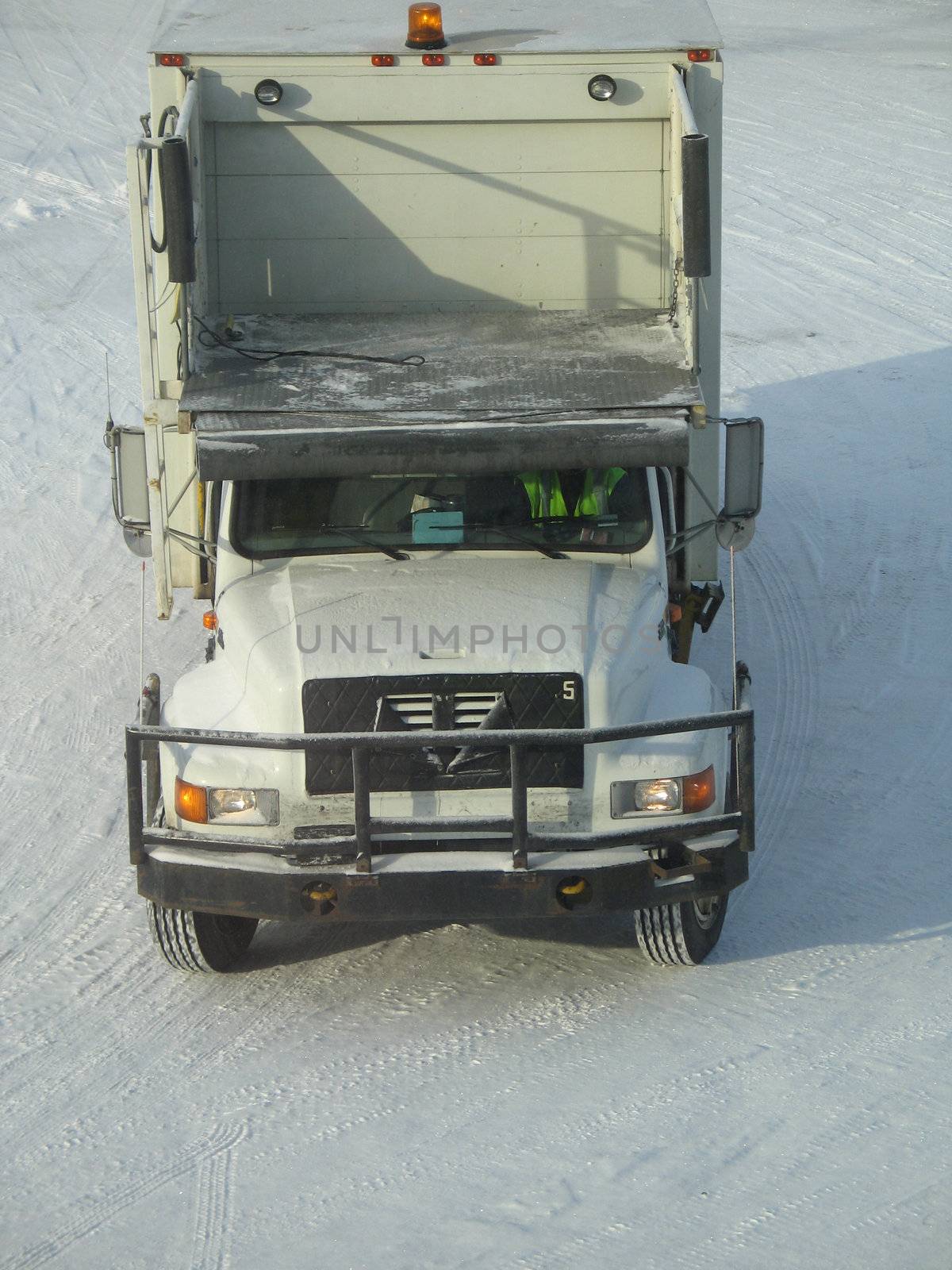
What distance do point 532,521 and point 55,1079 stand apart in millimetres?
2853

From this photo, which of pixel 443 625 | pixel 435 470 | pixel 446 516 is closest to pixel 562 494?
pixel 446 516

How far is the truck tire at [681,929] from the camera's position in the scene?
693 centimetres

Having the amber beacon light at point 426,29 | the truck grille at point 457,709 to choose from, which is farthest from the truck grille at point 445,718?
the amber beacon light at point 426,29

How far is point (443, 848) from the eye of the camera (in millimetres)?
6422

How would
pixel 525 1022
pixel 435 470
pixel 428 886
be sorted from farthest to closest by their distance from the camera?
pixel 435 470 < pixel 525 1022 < pixel 428 886

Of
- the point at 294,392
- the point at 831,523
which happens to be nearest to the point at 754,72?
the point at 831,523

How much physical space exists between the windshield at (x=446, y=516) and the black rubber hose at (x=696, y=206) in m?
0.90

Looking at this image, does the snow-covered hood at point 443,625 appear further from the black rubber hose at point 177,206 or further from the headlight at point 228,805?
the black rubber hose at point 177,206

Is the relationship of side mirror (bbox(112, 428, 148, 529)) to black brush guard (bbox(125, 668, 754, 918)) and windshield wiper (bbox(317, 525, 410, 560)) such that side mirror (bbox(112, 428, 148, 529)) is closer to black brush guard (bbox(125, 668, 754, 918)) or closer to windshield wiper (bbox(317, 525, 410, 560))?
windshield wiper (bbox(317, 525, 410, 560))

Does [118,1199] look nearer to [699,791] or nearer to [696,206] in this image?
[699,791]

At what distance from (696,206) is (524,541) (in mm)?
1487

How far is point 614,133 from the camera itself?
8.27 meters

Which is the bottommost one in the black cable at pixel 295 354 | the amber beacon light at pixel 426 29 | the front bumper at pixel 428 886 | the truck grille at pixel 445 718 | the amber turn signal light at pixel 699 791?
the front bumper at pixel 428 886

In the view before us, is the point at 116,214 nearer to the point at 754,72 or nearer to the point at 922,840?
the point at 754,72
